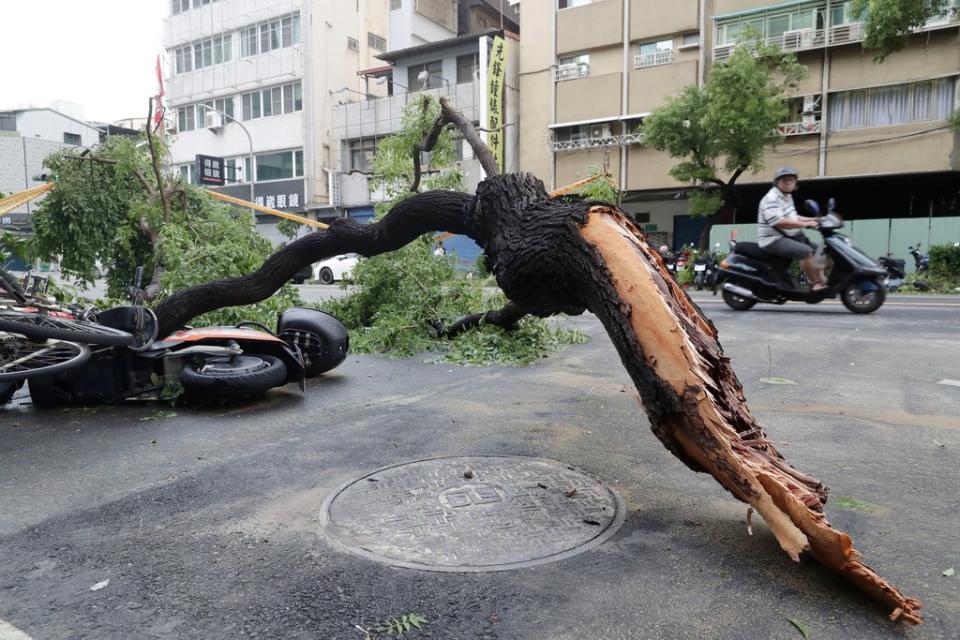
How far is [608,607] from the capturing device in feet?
8.14

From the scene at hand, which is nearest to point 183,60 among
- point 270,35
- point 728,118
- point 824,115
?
point 270,35

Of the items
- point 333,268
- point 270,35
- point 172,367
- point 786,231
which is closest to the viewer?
point 172,367

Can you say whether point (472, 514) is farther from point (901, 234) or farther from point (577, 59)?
point (577, 59)

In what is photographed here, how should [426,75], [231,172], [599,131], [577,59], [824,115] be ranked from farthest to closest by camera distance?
[231,172]
[426,75]
[577,59]
[599,131]
[824,115]

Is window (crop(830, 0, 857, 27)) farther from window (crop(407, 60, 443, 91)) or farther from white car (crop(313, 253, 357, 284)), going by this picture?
white car (crop(313, 253, 357, 284))

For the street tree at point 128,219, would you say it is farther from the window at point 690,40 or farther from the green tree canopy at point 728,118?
the window at point 690,40

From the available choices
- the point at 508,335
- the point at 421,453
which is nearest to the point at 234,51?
the point at 508,335

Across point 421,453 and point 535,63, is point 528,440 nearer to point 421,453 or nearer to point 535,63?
point 421,453

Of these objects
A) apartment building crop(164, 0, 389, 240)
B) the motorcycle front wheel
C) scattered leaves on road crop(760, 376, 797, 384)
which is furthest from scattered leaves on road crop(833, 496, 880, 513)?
apartment building crop(164, 0, 389, 240)

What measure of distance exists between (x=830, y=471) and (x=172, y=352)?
17.0 feet

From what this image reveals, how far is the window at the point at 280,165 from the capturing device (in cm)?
3969

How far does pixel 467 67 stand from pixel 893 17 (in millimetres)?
22116

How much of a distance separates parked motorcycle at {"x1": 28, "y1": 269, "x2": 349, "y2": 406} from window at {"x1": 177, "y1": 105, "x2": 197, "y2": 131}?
42.8m

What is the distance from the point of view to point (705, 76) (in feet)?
89.8
